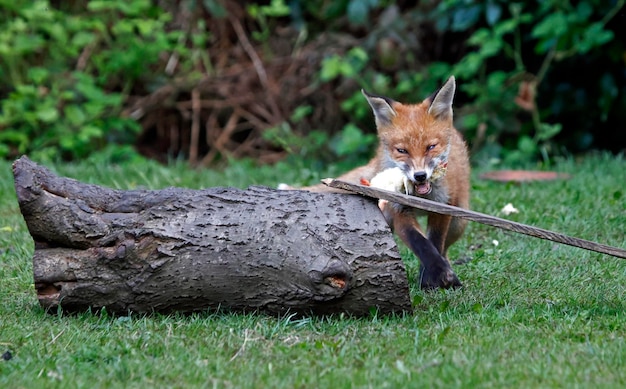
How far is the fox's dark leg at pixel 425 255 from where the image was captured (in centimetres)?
459

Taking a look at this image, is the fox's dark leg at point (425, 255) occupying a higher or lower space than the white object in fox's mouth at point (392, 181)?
lower

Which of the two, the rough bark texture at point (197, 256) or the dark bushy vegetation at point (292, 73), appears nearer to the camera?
the rough bark texture at point (197, 256)

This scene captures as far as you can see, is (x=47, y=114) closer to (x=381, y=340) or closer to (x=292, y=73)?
(x=292, y=73)

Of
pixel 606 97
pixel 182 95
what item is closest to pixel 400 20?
pixel 606 97

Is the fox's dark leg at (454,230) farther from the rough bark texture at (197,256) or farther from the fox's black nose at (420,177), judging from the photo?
the rough bark texture at (197,256)

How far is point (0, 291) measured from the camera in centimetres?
464

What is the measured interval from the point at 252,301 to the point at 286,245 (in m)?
0.33

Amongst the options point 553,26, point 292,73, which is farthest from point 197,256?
point 292,73

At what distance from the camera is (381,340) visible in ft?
12.1

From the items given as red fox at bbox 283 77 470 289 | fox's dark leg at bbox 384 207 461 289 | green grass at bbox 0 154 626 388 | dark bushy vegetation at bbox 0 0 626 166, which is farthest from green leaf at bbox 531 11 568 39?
fox's dark leg at bbox 384 207 461 289

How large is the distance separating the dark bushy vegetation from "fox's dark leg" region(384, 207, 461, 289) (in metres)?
3.84

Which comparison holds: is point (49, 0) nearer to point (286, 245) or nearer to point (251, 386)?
point (286, 245)

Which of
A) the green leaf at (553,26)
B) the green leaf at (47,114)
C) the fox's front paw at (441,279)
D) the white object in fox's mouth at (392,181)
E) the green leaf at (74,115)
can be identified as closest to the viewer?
the fox's front paw at (441,279)

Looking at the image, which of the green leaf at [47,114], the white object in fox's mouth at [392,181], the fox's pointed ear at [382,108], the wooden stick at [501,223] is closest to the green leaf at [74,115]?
the green leaf at [47,114]
